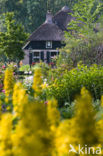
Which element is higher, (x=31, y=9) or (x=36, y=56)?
(x=31, y=9)

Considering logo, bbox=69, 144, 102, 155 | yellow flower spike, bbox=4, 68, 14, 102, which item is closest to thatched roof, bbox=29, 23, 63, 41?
yellow flower spike, bbox=4, 68, 14, 102

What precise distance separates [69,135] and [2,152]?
46 cm

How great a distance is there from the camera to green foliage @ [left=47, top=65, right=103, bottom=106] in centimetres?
770

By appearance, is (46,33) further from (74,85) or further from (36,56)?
(74,85)

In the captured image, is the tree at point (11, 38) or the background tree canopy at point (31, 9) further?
the background tree canopy at point (31, 9)

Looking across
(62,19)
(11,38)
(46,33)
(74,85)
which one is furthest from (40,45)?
(74,85)

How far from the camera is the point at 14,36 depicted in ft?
95.1

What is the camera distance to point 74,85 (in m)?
7.96

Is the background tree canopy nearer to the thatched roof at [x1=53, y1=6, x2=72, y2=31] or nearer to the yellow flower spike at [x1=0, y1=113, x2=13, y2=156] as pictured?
the thatched roof at [x1=53, y1=6, x2=72, y2=31]

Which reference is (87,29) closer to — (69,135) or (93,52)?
(93,52)

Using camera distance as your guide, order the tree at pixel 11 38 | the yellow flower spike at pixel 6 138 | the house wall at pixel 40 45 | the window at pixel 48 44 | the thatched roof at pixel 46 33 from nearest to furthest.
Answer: the yellow flower spike at pixel 6 138, the tree at pixel 11 38, the thatched roof at pixel 46 33, the house wall at pixel 40 45, the window at pixel 48 44

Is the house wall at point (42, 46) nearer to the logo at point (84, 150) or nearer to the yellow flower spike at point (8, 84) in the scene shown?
the yellow flower spike at point (8, 84)

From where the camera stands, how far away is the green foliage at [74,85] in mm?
7695

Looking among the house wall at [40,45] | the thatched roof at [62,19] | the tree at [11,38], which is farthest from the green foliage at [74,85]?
the thatched roof at [62,19]
